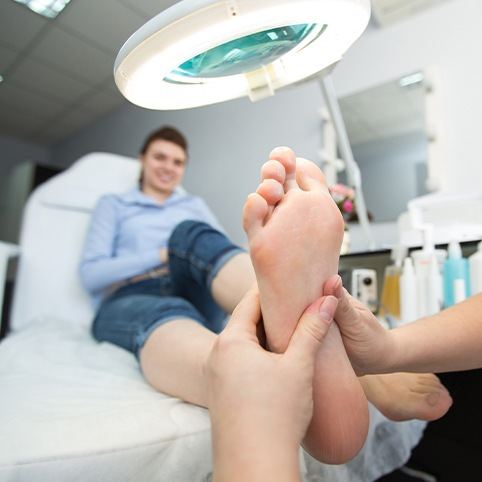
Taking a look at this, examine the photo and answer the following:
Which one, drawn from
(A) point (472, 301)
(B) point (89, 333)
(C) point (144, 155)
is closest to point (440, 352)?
(A) point (472, 301)

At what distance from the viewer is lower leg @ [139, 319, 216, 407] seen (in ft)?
1.19

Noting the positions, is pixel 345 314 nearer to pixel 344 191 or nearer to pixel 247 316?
pixel 247 316

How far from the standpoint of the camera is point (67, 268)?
956 millimetres

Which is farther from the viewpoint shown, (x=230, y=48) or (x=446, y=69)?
(x=446, y=69)

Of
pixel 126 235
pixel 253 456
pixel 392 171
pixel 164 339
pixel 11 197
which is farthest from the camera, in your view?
pixel 11 197

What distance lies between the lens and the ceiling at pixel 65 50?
311mm

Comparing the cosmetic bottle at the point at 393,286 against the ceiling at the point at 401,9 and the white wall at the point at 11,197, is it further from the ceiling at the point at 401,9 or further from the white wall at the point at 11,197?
the white wall at the point at 11,197

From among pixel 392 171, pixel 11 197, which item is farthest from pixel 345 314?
pixel 11 197

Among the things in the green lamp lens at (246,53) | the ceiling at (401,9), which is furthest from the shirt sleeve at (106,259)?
the ceiling at (401,9)

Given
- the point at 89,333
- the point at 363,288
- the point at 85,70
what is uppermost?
the point at 85,70

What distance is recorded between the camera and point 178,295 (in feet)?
2.35

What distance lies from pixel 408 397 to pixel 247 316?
9.4 inches

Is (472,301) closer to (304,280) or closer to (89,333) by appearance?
(304,280)

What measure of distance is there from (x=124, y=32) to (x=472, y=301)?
45 centimetres
